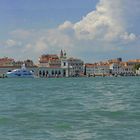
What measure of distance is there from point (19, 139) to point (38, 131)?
47.5 inches

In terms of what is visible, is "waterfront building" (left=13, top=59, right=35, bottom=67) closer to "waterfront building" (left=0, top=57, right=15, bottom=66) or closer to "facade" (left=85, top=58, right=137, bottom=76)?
"waterfront building" (left=0, top=57, right=15, bottom=66)

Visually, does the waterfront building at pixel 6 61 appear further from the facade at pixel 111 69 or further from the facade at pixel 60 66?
the facade at pixel 111 69

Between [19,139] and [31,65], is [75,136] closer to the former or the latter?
[19,139]

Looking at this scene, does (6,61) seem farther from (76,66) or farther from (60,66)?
(76,66)

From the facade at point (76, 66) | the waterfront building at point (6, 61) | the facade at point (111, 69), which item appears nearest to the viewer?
the facade at point (76, 66)

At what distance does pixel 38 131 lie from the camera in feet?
40.1

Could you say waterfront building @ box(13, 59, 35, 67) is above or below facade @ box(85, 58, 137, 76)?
above

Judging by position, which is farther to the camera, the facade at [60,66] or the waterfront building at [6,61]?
the waterfront building at [6,61]

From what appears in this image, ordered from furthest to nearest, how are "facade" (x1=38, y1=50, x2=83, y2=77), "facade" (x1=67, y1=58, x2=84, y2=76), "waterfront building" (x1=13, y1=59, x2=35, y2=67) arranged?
"waterfront building" (x1=13, y1=59, x2=35, y2=67) → "facade" (x1=67, y1=58, x2=84, y2=76) → "facade" (x1=38, y1=50, x2=83, y2=77)

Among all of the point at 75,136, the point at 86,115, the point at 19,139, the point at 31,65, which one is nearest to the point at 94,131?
the point at 75,136

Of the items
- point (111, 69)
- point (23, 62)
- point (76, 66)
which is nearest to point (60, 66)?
point (76, 66)

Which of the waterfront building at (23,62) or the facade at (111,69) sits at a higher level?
the waterfront building at (23,62)

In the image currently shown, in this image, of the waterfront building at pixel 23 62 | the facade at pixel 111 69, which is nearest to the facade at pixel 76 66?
the facade at pixel 111 69

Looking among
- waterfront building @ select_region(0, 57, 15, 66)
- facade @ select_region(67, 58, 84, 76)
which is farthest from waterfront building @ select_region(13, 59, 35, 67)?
facade @ select_region(67, 58, 84, 76)
